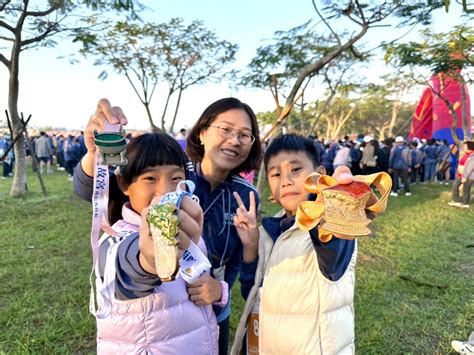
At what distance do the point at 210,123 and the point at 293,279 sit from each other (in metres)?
0.75

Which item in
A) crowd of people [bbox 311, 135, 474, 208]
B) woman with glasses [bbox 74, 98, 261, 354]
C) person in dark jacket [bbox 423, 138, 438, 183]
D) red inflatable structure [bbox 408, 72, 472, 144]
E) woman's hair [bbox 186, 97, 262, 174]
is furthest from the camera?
red inflatable structure [bbox 408, 72, 472, 144]

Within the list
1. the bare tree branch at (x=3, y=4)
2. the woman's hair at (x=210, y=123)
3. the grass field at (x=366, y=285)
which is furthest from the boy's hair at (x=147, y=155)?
the bare tree branch at (x=3, y=4)

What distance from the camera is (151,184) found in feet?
3.36

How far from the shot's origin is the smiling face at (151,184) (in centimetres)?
101

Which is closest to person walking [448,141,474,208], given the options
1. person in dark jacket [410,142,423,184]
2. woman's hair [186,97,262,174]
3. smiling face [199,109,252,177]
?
person in dark jacket [410,142,423,184]

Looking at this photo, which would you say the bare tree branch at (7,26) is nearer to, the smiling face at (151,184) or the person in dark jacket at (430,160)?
the smiling face at (151,184)

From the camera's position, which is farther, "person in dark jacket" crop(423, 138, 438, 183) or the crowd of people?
"person in dark jacket" crop(423, 138, 438, 183)

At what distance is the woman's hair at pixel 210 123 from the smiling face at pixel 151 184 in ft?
1.98

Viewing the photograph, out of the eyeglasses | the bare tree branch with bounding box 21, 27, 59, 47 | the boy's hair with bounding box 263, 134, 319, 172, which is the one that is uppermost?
the bare tree branch with bounding box 21, 27, 59, 47

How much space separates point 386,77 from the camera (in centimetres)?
2308

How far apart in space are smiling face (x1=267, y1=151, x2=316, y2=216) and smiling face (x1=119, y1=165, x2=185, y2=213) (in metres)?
0.46

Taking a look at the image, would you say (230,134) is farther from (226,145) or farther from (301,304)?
(301,304)

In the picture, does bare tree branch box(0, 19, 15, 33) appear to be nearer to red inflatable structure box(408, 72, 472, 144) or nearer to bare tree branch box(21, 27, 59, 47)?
bare tree branch box(21, 27, 59, 47)

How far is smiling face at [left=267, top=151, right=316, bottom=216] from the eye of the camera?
1.33 metres
